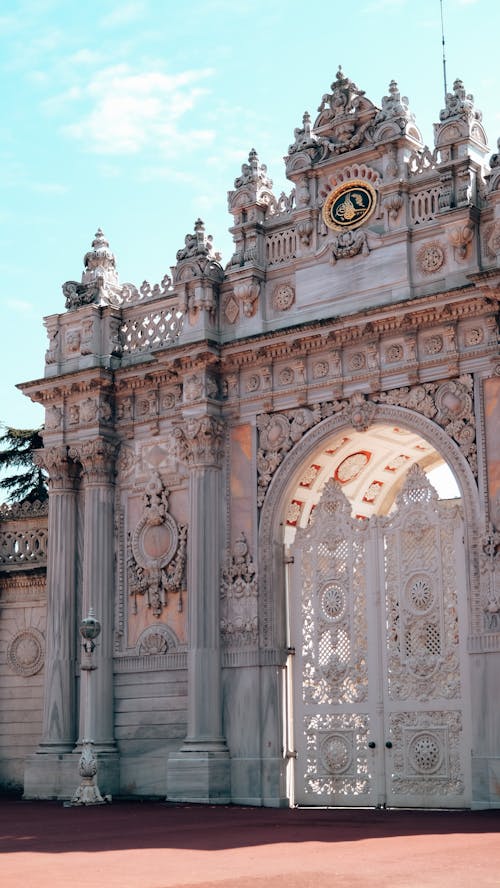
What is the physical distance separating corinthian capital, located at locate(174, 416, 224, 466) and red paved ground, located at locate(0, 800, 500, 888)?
19.4ft

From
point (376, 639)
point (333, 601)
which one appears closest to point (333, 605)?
point (333, 601)

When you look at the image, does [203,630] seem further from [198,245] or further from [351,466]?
[198,245]

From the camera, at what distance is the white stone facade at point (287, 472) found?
61.5 ft

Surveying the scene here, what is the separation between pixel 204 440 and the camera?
21.4 metres

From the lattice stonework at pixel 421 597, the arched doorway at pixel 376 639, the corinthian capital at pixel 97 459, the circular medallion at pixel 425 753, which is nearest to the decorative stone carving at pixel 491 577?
the arched doorway at pixel 376 639

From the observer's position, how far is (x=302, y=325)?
2034 cm

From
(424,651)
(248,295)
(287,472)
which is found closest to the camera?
(424,651)

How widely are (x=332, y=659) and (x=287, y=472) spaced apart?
3.05 meters

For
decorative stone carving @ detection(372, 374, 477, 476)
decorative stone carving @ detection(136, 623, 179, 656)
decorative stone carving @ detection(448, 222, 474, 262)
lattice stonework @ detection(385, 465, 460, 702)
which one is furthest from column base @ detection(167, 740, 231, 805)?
decorative stone carving @ detection(448, 222, 474, 262)

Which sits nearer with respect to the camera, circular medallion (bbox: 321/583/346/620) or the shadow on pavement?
the shadow on pavement

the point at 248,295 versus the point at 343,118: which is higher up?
the point at 343,118

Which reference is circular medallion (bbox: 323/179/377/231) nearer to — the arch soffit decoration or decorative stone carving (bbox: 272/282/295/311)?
decorative stone carving (bbox: 272/282/295/311)

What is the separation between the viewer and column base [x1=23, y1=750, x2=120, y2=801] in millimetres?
21531

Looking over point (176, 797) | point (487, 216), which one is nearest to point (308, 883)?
point (176, 797)
